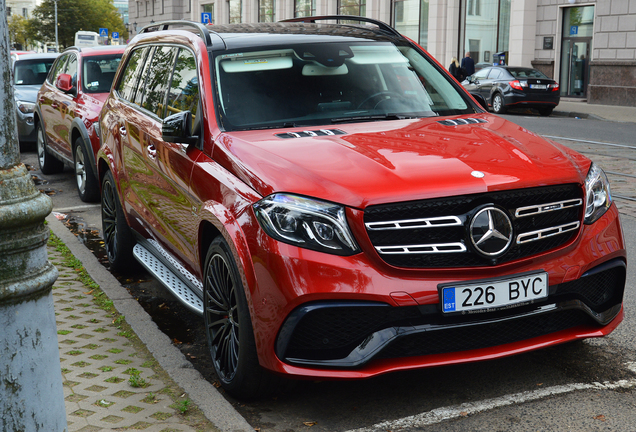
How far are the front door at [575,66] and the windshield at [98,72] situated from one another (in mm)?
20803

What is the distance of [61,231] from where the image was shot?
7227 mm

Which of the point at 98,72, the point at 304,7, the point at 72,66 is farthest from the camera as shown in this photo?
the point at 304,7

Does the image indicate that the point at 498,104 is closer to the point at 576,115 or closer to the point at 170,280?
the point at 576,115

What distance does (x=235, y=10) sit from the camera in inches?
2082

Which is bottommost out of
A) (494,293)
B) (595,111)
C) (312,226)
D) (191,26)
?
(595,111)

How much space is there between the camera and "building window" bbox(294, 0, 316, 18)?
140 feet

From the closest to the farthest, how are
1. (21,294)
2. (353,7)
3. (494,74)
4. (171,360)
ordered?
(21,294), (171,360), (494,74), (353,7)

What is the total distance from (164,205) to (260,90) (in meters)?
0.95

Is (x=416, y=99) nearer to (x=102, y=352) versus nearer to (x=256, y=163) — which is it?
(x=256, y=163)

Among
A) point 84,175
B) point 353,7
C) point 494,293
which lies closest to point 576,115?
point 84,175

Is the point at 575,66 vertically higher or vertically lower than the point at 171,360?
higher

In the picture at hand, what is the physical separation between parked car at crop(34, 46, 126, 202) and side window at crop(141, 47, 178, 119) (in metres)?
3.38

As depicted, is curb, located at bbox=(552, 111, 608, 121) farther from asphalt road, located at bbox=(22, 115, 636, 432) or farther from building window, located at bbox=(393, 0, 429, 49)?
asphalt road, located at bbox=(22, 115, 636, 432)

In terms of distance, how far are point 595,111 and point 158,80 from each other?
19830mm
